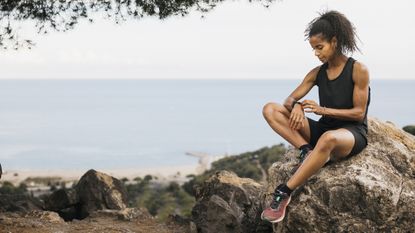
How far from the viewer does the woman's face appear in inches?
211

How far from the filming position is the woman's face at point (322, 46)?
17.6 ft

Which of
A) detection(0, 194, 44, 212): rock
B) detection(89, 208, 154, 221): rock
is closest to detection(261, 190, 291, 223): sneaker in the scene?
detection(89, 208, 154, 221): rock

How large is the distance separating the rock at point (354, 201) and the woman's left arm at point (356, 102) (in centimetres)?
55

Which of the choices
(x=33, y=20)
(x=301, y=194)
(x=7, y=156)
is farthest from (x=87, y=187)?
(x=7, y=156)

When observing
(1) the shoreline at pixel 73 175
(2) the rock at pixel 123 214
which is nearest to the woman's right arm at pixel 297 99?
(2) the rock at pixel 123 214

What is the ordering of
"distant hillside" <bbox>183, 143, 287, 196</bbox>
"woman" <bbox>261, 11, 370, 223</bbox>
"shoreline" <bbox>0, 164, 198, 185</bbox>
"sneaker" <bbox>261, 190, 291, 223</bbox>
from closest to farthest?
"woman" <bbox>261, 11, 370, 223</bbox>, "sneaker" <bbox>261, 190, 291, 223</bbox>, "distant hillside" <bbox>183, 143, 287, 196</bbox>, "shoreline" <bbox>0, 164, 198, 185</bbox>

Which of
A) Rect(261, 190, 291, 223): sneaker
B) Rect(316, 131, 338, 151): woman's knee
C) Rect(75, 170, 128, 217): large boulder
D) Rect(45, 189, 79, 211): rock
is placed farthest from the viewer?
Rect(45, 189, 79, 211): rock

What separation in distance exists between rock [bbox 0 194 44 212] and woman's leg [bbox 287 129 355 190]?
17.0 feet

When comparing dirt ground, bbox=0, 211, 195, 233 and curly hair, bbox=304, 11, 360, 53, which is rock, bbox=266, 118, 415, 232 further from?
dirt ground, bbox=0, 211, 195, 233

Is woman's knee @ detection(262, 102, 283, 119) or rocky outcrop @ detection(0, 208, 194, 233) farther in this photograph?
rocky outcrop @ detection(0, 208, 194, 233)

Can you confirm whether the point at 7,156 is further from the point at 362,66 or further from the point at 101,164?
the point at 362,66

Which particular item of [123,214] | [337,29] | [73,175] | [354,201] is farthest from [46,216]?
[73,175]

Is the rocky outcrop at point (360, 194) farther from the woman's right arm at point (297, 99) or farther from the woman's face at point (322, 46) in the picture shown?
the woman's face at point (322, 46)

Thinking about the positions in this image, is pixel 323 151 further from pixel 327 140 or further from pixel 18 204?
pixel 18 204
